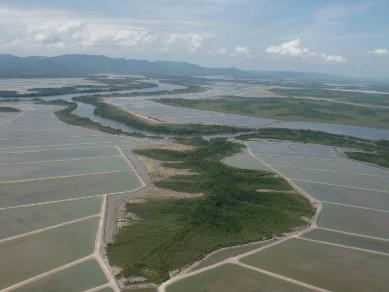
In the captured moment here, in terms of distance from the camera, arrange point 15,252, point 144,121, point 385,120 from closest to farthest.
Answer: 1. point 15,252
2. point 144,121
3. point 385,120

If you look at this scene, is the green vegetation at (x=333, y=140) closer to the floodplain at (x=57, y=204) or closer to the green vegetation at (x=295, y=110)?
the green vegetation at (x=295, y=110)

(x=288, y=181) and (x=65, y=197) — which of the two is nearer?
(x=65, y=197)

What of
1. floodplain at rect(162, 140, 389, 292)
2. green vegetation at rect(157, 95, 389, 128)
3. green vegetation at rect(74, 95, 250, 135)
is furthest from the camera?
green vegetation at rect(157, 95, 389, 128)

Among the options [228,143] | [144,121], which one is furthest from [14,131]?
[228,143]

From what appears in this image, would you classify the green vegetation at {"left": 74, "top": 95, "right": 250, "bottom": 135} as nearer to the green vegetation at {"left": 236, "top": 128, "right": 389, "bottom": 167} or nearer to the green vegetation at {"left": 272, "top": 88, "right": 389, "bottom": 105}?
the green vegetation at {"left": 236, "top": 128, "right": 389, "bottom": 167}

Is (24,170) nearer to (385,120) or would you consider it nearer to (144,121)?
(144,121)

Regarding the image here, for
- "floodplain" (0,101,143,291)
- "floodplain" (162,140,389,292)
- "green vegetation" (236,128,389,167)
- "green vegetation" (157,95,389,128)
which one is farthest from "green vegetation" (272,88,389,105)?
"floodplain" (162,140,389,292)

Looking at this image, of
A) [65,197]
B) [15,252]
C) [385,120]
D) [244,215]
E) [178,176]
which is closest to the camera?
[15,252]
